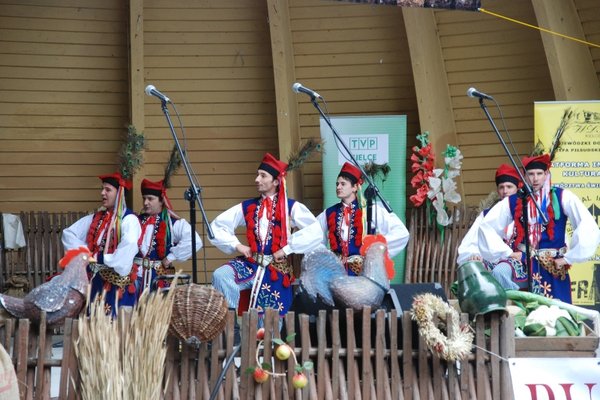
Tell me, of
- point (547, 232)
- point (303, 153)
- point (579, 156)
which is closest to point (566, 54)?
point (579, 156)

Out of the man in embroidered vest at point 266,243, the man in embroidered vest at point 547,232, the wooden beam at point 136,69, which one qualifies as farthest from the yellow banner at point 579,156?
the wooden beam at point 136,69

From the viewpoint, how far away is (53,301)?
401 centimetres

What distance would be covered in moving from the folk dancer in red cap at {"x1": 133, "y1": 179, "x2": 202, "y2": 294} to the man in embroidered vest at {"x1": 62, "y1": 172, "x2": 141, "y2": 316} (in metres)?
0.16

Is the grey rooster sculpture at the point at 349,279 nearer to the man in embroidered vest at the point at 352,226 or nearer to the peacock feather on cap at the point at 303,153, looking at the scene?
the man in embroidered vest at the point at 352,226

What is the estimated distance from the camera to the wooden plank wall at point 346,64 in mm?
8648

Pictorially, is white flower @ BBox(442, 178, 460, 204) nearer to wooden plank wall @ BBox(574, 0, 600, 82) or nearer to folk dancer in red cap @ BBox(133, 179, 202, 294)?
wooden plank wall @ BBox(574, 0, 600, 82)

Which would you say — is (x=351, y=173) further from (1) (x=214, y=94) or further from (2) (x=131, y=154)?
(1) (x=214, y=94)

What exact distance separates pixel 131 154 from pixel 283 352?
426cm

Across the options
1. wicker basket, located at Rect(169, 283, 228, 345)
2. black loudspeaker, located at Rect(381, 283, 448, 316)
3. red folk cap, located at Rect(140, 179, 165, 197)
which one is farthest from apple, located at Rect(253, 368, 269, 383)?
red folk cap, located at Rect(140, 179, 165, 197)

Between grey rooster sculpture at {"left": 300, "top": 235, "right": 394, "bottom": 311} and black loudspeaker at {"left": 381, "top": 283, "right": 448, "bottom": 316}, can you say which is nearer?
grey rooster sculpture at {"left": 300, "top": 235, "right": 394, "bottom": 311}

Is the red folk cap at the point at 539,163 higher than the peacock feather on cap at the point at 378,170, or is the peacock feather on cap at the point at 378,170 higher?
the peacock feather on cap at the point at 378,170

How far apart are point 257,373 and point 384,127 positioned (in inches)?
180

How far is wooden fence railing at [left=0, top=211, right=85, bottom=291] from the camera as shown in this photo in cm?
809

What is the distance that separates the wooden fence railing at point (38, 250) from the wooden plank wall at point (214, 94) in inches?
37.5
